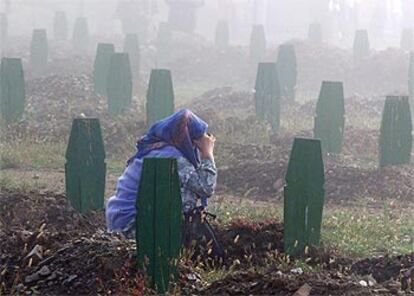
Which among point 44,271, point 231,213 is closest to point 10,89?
point 231,213

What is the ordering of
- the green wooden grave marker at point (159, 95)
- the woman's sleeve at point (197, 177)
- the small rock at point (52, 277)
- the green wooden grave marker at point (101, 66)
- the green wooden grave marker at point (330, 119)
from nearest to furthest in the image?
the small rock at point (52, 277), the woman's sleeve at point (197, 177), the green wooden grave marker at point (330, 119), the green wooden grave marker at point (159, 95), the green wooden grave marker at point (101, 66)

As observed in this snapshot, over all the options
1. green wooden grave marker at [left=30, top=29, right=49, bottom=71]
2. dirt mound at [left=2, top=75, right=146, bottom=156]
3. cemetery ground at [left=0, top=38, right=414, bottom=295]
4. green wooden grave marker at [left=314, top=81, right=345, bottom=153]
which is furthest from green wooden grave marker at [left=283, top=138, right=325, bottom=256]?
green wooden grave marker at [left=30, top=29, right=49, bottom=71]

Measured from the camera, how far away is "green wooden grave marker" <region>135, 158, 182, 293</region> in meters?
5.32

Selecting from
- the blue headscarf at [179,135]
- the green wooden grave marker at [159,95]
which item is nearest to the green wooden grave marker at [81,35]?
the green wooden grave marker at [159,95]

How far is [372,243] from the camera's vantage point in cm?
792

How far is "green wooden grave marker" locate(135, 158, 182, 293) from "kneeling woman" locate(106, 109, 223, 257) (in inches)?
45.6

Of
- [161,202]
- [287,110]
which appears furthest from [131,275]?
[287,110]

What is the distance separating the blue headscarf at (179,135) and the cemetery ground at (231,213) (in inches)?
30.3

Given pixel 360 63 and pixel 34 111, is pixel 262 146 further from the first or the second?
pixel 360 63

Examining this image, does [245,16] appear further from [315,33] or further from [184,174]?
[184,174]

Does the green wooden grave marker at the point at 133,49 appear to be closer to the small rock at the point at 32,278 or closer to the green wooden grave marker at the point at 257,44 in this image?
the green wooden grave marker at the point at 257,44

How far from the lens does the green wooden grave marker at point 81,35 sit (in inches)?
1219

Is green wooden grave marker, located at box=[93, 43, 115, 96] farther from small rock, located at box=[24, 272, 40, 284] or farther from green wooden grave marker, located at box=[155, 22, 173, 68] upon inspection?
small rock, located at box=[24, 272, 40, 284]

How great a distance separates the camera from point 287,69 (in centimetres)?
1970
